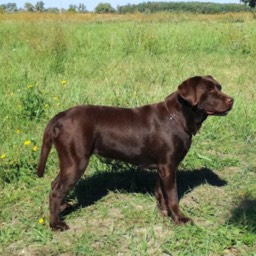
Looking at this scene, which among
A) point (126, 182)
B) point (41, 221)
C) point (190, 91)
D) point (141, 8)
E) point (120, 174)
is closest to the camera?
point (190, 91)

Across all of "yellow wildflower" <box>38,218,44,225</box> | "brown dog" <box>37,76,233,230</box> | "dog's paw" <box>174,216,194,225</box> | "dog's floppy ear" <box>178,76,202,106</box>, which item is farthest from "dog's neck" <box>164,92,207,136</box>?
"yellow wildflower" <box>38,218,44,225</box>

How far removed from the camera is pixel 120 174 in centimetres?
454

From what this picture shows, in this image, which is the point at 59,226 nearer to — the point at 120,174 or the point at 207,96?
the point at 120,174

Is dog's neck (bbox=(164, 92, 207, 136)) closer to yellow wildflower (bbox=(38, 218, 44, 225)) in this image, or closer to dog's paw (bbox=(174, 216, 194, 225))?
dog's paw (bbox=(174, 216, 194, 225))

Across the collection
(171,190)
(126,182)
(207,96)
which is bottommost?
(126,182)

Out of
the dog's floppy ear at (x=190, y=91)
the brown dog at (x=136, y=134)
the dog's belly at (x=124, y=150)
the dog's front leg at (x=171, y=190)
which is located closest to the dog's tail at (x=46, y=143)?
the brown dog at (x=136, y=134)

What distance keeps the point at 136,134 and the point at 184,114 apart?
437mm

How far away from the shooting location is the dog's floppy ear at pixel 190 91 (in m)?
3.41

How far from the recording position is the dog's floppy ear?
11.2 feet

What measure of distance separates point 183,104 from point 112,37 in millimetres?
9060

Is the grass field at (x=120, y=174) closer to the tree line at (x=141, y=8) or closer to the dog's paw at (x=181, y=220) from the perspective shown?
the dog's paw at (x=181, y=220)

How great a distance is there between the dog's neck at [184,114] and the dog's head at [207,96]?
6 centimetres

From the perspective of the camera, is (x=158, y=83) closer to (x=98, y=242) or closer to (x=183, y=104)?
(x=183, y=104)

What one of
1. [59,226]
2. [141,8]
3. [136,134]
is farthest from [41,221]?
[141,8]
